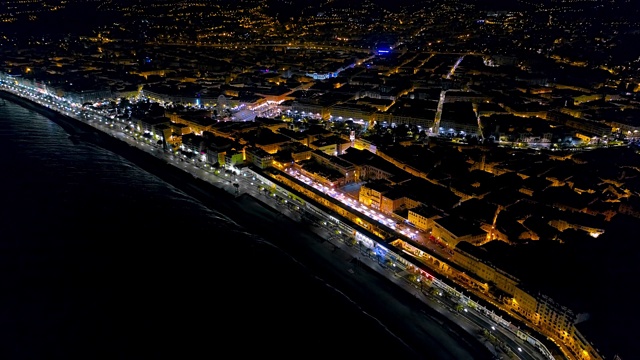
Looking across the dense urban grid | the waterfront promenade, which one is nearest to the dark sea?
the waterfront promenade

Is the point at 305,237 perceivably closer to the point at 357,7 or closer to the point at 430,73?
the point at 430,73

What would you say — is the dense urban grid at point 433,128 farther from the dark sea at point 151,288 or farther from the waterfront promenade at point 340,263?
the dark sea at point 151,288

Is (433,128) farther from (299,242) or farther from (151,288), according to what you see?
(151,288)

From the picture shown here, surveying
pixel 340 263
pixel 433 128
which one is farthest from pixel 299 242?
pixel 433 128

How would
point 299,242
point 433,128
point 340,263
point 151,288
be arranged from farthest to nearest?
1. point 433,128
2. point 299,242
3. point 340,263
4. point 151,288

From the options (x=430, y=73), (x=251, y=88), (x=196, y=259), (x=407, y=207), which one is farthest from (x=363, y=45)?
(x=196, y=259)

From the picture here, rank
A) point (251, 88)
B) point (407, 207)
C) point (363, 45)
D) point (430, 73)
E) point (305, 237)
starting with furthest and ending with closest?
point (363, 45)
point (430, 73)
point (251, 88)
point (407, 207)
point (305, 237)

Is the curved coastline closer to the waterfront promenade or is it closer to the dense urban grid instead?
the waterfront promenade
